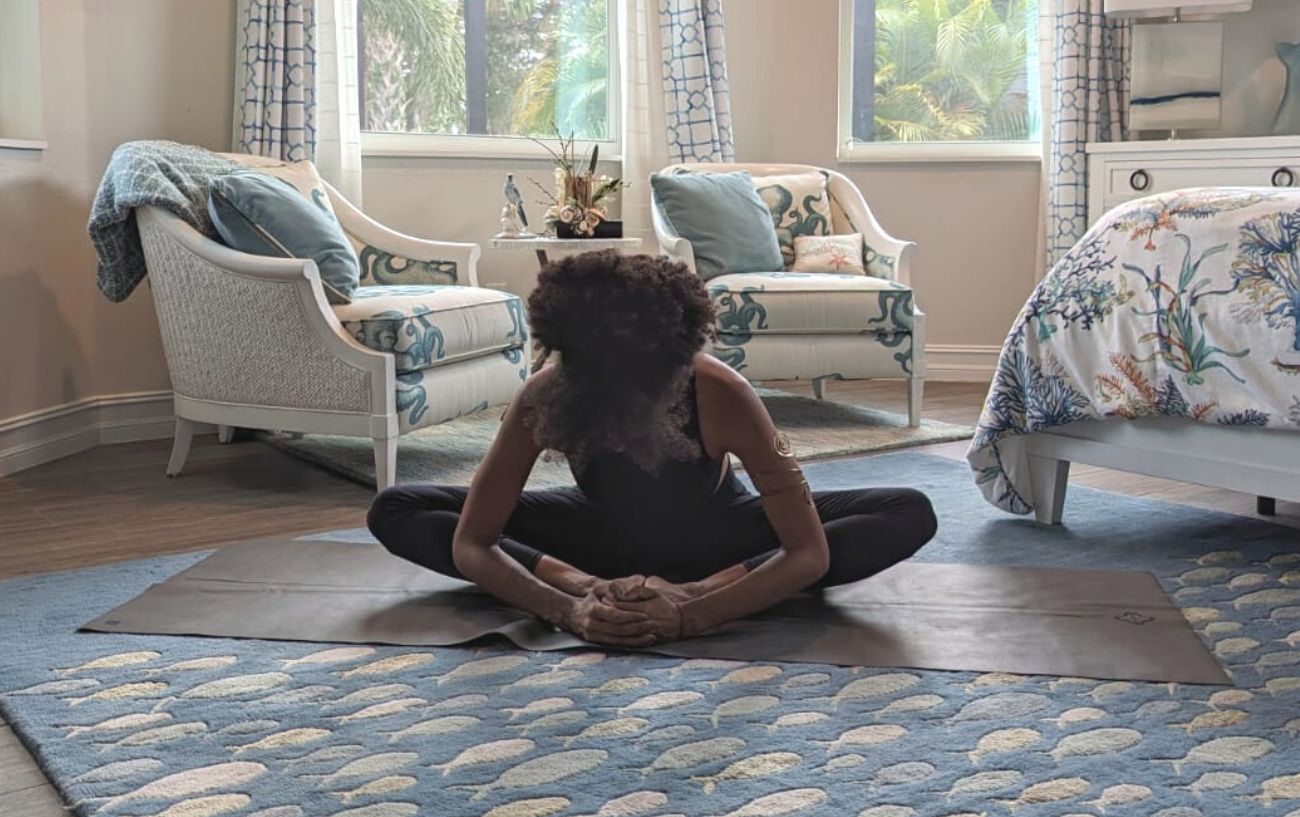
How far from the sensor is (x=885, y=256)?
14.8 ft

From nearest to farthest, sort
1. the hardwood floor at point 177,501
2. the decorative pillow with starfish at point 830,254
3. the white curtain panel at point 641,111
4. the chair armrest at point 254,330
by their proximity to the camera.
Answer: the hardwood floor at point 177,501 → the chair armrest at point 254,330 → the decorative pillow with starfish at point 830,254 → the white curtain panel at point 641,111

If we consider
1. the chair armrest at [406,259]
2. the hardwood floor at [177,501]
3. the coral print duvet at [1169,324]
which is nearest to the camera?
the coral print duvet at [1169,324]

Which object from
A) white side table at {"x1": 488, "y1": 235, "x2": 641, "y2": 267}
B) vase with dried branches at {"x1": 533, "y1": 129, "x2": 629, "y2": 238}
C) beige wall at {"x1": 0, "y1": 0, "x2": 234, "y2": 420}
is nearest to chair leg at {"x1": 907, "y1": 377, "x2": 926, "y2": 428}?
white side table at {"x1": 488, "y1": 235, "x2": 641, "y2": 267}

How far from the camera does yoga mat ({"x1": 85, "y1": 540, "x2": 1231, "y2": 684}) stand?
79.1 inches

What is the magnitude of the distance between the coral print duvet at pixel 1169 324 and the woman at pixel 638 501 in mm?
646

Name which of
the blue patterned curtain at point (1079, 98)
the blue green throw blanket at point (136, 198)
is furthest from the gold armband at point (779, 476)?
the blue patterned curtain at point (1079, 98)

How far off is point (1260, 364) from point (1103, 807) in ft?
3.97

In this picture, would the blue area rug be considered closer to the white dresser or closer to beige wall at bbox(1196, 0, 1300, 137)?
the white dresser

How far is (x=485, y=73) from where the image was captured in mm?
5172

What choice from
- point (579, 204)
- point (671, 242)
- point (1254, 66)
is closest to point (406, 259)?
point (579, 204)

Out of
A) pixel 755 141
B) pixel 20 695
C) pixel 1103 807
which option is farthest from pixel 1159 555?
pixel 755 141

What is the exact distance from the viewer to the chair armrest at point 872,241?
441cm

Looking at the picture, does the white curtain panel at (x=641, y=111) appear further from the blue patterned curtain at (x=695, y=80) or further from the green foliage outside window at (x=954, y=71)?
the green foliage outside window at (x=954, y=71)

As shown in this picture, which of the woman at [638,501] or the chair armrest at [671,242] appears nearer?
the woman at [638,501]
